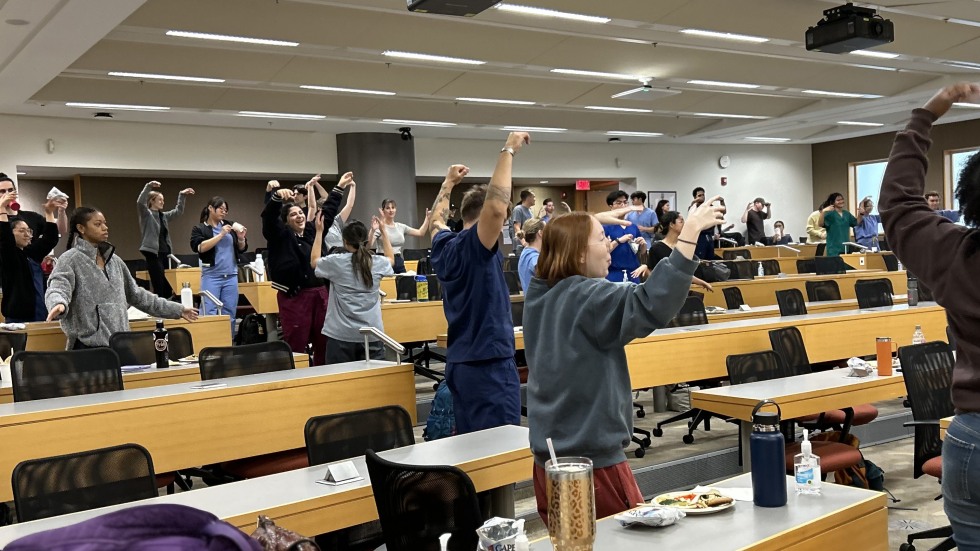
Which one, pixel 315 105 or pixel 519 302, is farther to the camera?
pixel 315 105

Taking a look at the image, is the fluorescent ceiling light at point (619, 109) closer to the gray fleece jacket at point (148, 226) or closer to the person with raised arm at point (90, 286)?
the gray fleece jacket at point (148, 226)

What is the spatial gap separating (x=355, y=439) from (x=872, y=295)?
5.86 metres

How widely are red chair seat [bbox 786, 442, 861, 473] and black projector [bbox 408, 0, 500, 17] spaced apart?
397cm

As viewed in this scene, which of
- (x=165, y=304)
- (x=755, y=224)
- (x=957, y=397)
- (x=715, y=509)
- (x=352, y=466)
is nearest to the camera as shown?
(x=957, y=397)

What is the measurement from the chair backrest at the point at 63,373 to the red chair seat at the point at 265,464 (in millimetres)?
791

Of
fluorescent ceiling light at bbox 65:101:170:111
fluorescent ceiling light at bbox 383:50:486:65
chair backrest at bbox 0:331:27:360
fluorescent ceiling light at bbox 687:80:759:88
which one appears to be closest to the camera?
chair backrest at bbox 0:331:27:360

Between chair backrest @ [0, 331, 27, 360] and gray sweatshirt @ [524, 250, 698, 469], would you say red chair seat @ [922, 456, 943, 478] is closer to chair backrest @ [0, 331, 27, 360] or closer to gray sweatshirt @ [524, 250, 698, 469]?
gray sweatshirt @ [524, 250, 698, 469]

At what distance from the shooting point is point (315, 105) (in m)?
13.1

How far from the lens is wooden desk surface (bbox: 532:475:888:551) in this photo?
6.81ft

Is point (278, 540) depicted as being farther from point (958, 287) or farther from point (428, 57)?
point (428, 57)

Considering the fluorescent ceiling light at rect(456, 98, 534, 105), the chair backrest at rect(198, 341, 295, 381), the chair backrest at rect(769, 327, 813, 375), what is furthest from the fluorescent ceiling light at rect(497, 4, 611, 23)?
the chair backrest at rect(198, 341, 295, 381)

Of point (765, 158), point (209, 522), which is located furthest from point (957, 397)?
point (765, 158)

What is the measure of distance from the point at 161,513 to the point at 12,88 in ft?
37.8

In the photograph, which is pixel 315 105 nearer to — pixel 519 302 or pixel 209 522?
pixel 519 302
